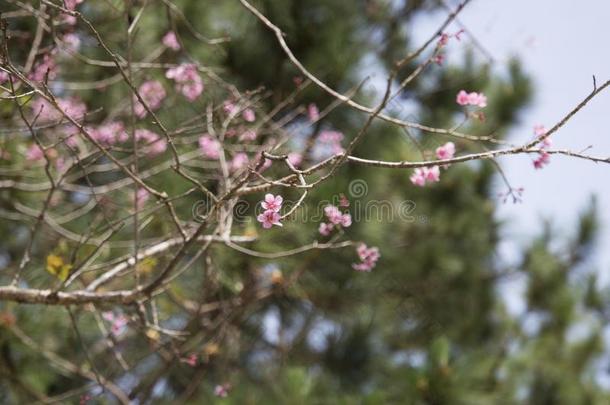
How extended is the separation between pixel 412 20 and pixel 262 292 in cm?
229

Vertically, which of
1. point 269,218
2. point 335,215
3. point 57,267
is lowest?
point 57,267

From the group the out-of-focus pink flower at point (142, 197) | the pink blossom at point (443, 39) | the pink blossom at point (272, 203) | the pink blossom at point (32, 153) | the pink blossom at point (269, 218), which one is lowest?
the pink blossom at point (269, 218)

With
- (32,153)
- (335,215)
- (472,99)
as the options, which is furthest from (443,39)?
(32,153)

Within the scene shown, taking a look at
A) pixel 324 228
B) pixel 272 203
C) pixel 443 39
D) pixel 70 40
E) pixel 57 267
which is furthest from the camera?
pixel 70 40

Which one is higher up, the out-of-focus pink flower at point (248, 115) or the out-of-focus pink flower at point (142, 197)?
the out-of-focus pink flower at point (248, 115)

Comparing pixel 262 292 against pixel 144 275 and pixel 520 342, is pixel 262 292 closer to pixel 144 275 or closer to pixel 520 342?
pixel 144 275

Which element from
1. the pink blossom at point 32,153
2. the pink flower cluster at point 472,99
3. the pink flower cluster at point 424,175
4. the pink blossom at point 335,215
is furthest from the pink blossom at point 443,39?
the pink blossom at point 32,153

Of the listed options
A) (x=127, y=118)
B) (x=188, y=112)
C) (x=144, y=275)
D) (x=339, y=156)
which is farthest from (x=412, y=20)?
(x=339, y=156)

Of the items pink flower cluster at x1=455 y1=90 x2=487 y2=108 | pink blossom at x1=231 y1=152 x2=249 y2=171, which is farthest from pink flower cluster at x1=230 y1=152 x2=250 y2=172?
pink flower cluster at x1=455 y1=90 x2=487 y2=108

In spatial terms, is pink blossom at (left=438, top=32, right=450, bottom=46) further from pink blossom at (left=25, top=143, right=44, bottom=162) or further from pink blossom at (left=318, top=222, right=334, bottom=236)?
pink blossom at (left=25, top=143, right=44, bottom=162)

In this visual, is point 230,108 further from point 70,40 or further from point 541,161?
point 541,161

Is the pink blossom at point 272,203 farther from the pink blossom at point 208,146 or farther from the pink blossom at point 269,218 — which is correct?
the pink blossom at point 208,146

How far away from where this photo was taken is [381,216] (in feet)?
13.7

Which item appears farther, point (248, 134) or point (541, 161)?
point (248, 134)
